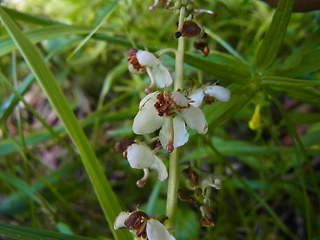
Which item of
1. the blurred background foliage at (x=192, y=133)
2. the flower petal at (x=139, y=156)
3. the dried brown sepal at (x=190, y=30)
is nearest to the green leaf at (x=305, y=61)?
the blurred background foliage at (x=192, y=133)

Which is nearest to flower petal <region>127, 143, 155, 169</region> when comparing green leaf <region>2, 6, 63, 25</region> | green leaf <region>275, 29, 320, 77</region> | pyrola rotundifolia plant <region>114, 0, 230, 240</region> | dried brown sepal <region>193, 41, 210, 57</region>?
pyrola rotundifolia plant <region>114, 0, 230, 240</region>

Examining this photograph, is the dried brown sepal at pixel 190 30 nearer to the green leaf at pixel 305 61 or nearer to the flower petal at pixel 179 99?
the flower petal at pixel 179 99

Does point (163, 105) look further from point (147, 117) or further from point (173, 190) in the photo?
point (173, 190)

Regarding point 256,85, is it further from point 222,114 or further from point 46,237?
point 46,237

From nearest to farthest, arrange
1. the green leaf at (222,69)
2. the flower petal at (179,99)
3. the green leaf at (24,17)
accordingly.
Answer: the flower petal at (179,99) < the green leaf at (222,69) < the green leaf at (24,17)

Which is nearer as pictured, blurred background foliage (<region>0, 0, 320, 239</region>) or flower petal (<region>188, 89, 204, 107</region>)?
flower petal (<region>188, 89, 204, 107</region>)

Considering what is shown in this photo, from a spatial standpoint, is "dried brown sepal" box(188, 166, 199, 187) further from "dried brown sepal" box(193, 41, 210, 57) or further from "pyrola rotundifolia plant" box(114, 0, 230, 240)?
"dried brown sepal" box(193, 41, 210, 57)
